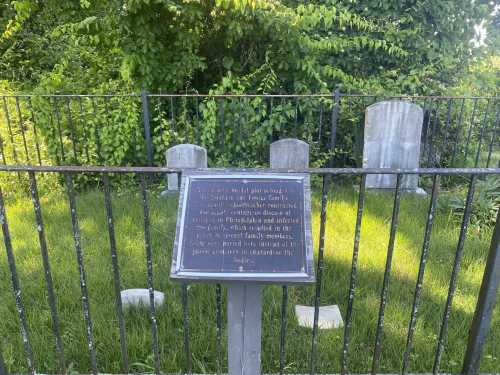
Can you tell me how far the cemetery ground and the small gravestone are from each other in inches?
29.6

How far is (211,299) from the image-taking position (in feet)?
10.8

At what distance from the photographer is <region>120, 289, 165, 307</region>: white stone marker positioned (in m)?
3.24

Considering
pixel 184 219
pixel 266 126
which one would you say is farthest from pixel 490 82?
pixel 184 219

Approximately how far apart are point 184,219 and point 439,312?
2172 mm

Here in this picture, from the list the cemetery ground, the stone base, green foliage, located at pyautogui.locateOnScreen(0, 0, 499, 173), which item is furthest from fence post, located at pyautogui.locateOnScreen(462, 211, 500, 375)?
green foliage, located at pyautogui.locateOnScreen(0, 0, 499, 173)

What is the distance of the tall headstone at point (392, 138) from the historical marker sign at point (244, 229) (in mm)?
4202

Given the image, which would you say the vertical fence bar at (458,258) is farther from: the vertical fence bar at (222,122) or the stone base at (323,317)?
the vertical fence bar at (222,122)

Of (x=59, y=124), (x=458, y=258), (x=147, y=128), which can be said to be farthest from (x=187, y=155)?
(x=458, y=258)

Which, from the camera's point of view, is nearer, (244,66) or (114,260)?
(114,260)

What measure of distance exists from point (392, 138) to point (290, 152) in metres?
1.46

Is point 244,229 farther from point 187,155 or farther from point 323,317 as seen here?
point 187,155

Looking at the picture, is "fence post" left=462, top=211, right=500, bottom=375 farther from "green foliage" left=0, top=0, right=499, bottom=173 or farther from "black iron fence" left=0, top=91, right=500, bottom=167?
"green foliage" left=0, top=0, right=499, bottom=173

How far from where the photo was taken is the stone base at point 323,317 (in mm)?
3088

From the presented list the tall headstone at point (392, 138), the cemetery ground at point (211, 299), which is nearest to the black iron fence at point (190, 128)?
the tall headstone at point (392, 138)
